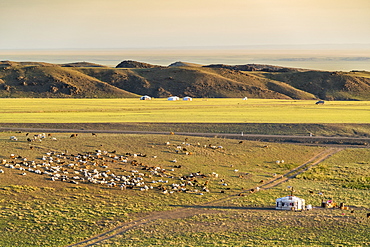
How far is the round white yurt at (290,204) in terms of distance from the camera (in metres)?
39.6

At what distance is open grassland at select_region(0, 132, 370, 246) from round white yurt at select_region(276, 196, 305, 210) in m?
1.04

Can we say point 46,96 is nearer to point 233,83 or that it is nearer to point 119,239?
point 233,83

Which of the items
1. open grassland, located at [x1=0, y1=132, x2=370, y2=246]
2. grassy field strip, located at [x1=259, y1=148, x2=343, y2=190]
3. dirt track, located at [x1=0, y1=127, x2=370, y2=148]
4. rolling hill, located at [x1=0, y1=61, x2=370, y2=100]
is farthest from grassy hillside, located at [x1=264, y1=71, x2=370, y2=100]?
open grassland, located at [x1=0, y1=132, x2=370, y2=246]

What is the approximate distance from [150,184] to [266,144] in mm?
26362

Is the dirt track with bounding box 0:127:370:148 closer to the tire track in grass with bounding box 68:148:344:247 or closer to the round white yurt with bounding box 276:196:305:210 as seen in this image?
the tire track in grass with bounding box 68:148:344:247

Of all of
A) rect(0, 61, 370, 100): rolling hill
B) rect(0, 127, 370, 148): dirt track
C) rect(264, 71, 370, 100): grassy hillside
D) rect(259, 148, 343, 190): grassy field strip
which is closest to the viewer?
rect(259, 148, 343, 190): grassy field strip

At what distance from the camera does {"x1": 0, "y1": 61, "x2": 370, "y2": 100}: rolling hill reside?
16112 cm

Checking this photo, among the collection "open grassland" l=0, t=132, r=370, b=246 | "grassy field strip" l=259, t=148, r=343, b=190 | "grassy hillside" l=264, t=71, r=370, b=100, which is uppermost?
"grassy hillside" l=264, t=71, r=370, b=100

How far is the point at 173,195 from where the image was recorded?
140 feet

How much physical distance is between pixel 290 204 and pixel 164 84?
13970 centimetres

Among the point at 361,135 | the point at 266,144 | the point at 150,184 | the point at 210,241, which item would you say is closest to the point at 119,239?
the point at 210,241

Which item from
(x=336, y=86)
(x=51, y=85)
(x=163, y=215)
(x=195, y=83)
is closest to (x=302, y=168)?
(x=163, y=215)

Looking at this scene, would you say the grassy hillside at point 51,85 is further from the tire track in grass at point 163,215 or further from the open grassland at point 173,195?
the tire track in grass at point 163,215

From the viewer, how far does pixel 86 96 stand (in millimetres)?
157125
